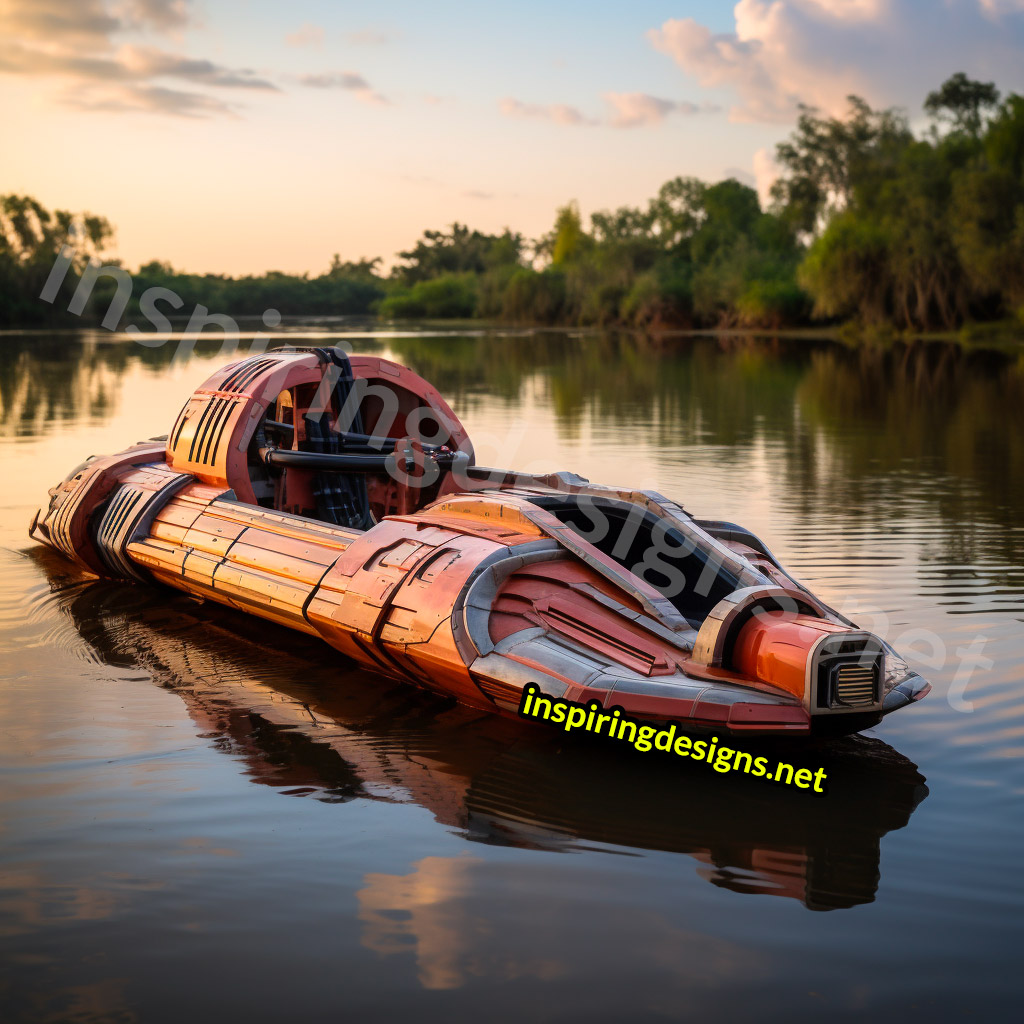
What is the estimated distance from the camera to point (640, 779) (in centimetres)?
586

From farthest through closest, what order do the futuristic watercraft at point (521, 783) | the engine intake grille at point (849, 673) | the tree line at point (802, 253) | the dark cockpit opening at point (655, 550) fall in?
the tree line at point (802, 253), the dark cockpit opening at point (655, 550), the engine intake grille at point (849, 673), the futuristic watercraft at point (521, 783)

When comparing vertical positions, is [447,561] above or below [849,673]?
above

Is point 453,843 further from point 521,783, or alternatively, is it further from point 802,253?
point 802,253

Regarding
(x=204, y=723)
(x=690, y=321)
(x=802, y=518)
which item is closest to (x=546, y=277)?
(x=690, y=321)

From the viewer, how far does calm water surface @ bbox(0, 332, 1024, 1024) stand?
4.12 m

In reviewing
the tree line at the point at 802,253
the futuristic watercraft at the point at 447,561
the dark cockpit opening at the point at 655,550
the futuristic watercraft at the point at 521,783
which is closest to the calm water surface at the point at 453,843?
the futuristic watercraft at the point at 521,783

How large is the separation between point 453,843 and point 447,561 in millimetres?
1889

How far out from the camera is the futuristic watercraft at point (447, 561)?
5.74 m

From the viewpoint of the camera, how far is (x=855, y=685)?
5566 millimetres

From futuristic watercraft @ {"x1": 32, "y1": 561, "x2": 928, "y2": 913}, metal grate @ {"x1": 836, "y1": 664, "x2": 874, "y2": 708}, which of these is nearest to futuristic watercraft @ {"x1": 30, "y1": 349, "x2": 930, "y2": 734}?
metal grate @ {"x1": 836, "y1": 664, "x2": 874, "y2": 708}

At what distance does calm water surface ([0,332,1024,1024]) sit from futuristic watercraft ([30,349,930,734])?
404 millimetres

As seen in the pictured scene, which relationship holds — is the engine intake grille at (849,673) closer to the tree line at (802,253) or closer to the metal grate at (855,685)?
the metal grate at (855,685)

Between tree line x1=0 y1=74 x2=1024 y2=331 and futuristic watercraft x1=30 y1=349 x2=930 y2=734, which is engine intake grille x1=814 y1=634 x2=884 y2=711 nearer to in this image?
futuristic watercraft x1=30 y1=349 x2=930 y2=734

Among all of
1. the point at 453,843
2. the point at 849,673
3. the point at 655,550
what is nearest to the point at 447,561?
the point at 655,550
